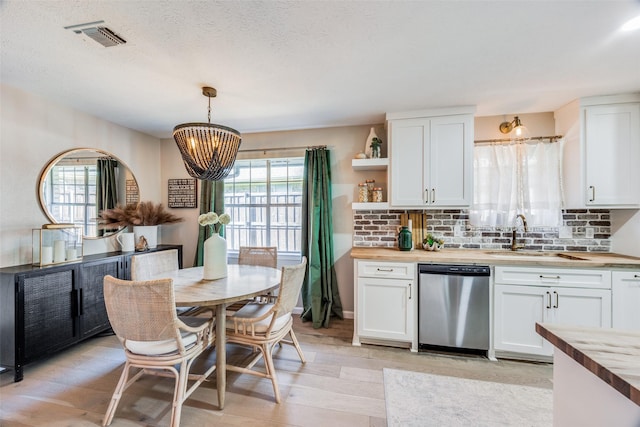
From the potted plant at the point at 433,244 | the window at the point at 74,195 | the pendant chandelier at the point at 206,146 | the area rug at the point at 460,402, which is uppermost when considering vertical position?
the pendant chandelier at the point at 206,146

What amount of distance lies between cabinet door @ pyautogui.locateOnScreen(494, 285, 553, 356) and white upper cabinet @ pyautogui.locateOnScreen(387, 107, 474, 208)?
94 centimetres

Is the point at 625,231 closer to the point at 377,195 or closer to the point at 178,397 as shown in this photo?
the point at 377,195

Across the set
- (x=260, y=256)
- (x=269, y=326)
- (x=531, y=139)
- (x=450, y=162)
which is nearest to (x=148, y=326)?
(x=269, y=326)

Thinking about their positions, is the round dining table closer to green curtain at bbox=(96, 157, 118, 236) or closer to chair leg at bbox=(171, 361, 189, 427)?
chair leg at bbox=(171, 361, 189, 427)

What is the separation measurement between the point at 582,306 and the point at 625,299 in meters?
0.32

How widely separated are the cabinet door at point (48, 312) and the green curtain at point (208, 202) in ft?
4.41

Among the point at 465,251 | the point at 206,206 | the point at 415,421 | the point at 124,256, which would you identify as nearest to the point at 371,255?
the point at 465,251

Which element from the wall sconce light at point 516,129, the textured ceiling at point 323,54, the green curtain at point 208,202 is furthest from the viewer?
the green curtain at point 208,202

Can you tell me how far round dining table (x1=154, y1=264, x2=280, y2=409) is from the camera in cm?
172

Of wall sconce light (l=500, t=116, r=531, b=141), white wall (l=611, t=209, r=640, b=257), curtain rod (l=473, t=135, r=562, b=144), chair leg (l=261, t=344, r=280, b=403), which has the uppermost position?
wall sconce light (l=500, t=116, r=531, b=141)

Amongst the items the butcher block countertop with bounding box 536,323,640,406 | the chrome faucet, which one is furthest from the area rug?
the chrome faucet

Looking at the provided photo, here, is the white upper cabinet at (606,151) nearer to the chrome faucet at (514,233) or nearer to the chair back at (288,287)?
the chrome faucet at (514,233)

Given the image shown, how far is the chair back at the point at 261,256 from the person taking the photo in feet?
9.37

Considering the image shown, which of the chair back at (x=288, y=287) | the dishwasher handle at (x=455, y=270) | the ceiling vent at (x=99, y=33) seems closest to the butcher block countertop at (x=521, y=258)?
the dishwasher handle at (x=455, y=270)
